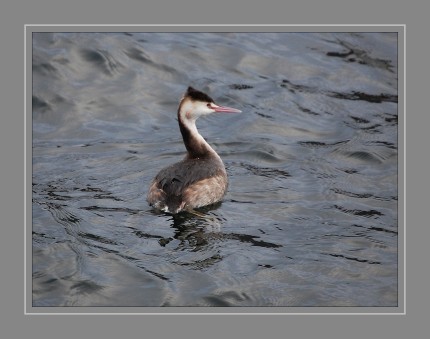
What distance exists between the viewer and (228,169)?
1089 cm

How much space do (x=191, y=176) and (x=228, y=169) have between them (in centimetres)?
122

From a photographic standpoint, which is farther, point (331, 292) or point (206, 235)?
point (206, 235)

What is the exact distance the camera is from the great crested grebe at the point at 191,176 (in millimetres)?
9508

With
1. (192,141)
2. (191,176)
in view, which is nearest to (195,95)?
(192,141)

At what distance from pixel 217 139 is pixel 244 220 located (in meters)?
2.86

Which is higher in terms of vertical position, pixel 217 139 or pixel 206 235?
pixel 217 139

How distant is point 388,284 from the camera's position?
807 cm

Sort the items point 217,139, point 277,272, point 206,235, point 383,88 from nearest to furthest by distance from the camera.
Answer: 1. point 277,272
2. point 206,235
3. point 217,139
4. point 383,88

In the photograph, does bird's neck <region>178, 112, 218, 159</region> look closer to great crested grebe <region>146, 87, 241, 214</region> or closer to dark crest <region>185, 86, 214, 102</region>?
great crested grebe <region>146, 87, 241, 214</region>

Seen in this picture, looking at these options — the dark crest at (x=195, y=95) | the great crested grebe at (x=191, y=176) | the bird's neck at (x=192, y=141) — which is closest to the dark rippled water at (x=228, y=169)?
the great crested grebe at (x=191, y=176)

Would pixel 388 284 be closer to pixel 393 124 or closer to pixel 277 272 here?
pixel 277 272

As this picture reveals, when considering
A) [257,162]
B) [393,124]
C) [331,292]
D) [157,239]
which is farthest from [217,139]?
[331,292]

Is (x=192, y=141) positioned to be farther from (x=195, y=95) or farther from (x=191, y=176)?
(x=191, y=176)
